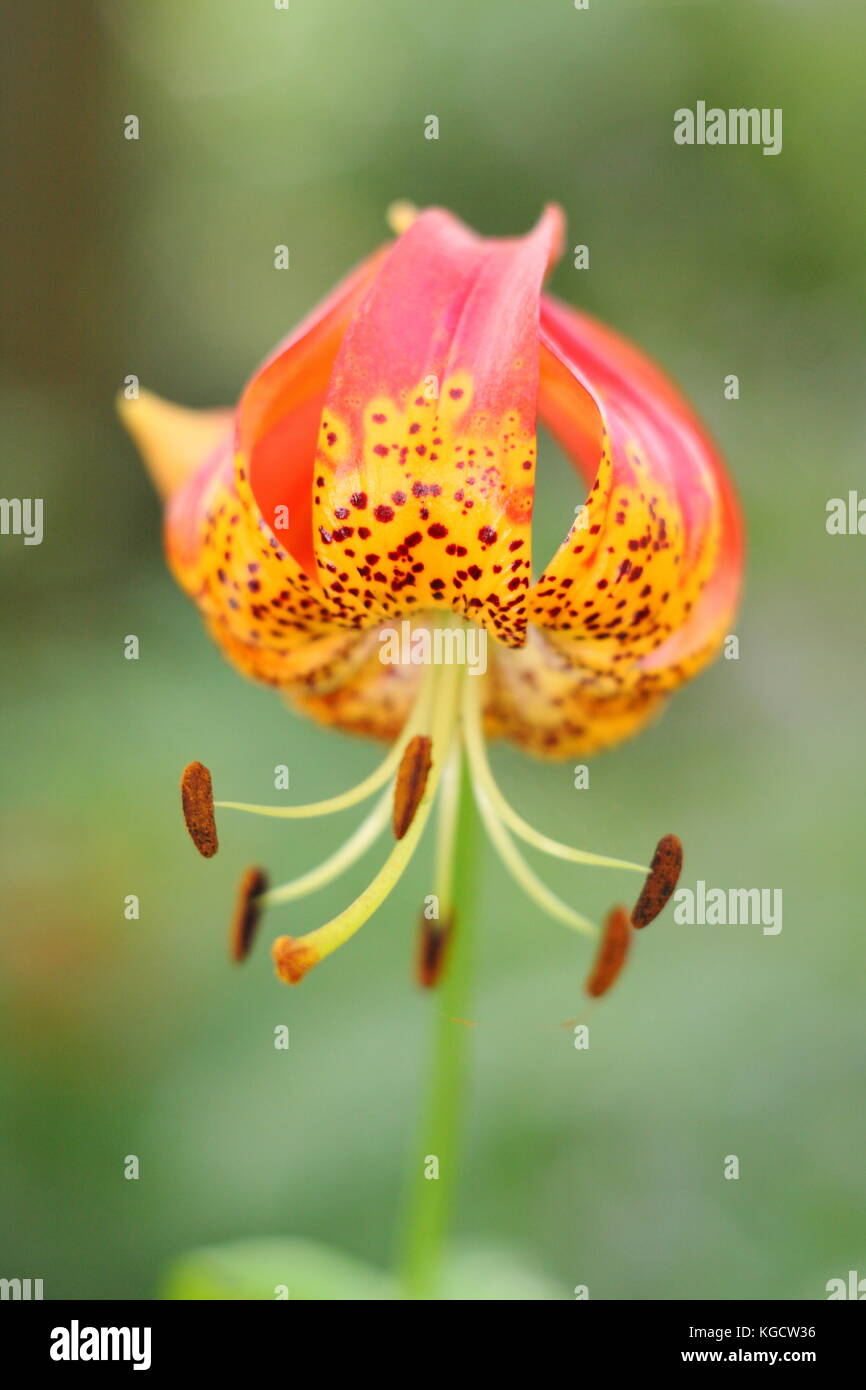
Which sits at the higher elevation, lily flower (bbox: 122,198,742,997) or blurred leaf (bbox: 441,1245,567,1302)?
lily flower (bbox: 122,198,742,997)

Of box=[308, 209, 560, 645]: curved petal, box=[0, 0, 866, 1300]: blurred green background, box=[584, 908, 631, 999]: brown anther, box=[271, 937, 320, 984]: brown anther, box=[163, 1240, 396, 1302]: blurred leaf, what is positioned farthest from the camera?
box=[0, 0, 866, 1300]: blurred green background

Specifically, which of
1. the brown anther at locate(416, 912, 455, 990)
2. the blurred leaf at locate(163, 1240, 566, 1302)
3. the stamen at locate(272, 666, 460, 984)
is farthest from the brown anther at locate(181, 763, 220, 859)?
the blurred leaf at locate(163, 1240, 566, 1302)

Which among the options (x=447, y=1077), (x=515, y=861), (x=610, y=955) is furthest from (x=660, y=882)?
(x=447, y=1077)

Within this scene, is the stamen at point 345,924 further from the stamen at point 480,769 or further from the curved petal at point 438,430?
the curved petal at point 438,430

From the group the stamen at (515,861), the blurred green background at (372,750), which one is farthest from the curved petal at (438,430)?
the blurred green background at (372,750)

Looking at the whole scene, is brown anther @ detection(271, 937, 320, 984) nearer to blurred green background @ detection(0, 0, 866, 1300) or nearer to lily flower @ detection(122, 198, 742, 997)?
lily flower @ detection(122, 198, 742, 997)
